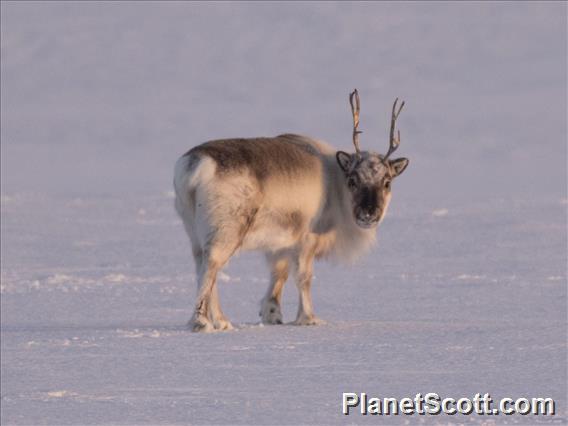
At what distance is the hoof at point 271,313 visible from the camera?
38.8 feet

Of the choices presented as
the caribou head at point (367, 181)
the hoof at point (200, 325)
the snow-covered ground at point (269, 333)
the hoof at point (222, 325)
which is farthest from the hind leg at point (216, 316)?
the caribou head at point (367, 181)

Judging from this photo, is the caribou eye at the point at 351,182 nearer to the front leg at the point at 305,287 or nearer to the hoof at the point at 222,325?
the front leg at the point at 305,287

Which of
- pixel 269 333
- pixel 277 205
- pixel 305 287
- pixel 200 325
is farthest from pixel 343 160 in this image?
pixel 200 325

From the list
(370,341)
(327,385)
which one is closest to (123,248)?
(370,341)

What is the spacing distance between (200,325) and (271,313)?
1023 millimetres

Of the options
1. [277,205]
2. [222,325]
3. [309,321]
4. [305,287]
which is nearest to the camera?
[222,325]

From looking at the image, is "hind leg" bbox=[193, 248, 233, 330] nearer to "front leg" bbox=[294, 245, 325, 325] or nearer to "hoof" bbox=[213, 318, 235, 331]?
"hoof" bbox=[213, 318, 235, 331]

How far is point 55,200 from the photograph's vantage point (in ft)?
98.7

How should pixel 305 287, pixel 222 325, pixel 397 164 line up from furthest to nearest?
pixel 397 164 → pixel 305 287 → pixel 222 325

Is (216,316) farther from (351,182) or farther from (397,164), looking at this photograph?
(397,164)

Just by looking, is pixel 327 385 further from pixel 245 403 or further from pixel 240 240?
pixel 240 240

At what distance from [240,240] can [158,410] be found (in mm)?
3679

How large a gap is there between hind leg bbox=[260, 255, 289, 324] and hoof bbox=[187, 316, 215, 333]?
93cm

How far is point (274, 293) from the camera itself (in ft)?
39.0
